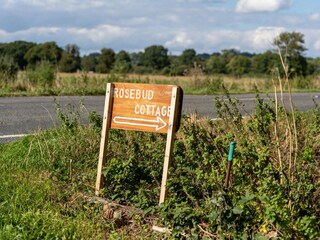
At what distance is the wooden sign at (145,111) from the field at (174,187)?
0.19 m

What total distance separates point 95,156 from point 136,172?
95 cm

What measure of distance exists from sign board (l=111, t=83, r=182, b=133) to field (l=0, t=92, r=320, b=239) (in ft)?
1.13

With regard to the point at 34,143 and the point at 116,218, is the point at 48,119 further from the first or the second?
the point at 116,218

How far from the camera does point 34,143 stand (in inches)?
267

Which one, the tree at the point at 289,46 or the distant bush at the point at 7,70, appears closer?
the tree at the point at 289,46

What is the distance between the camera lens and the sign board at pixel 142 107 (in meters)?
4.96

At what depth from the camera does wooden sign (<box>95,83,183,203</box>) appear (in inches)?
192

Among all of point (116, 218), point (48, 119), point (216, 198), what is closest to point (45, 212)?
point (116, 218)

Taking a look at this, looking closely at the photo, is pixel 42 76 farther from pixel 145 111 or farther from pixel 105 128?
pixel 145 111

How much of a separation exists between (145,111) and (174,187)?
0.74 metres

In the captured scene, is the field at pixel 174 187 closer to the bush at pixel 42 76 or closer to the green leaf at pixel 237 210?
the green leaf at pixel 237 210

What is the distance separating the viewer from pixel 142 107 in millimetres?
5105

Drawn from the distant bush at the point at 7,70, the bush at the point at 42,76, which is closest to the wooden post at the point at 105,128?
the distant bush at the point at 7,70

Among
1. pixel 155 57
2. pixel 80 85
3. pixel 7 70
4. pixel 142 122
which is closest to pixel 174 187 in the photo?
pixel 142 122
